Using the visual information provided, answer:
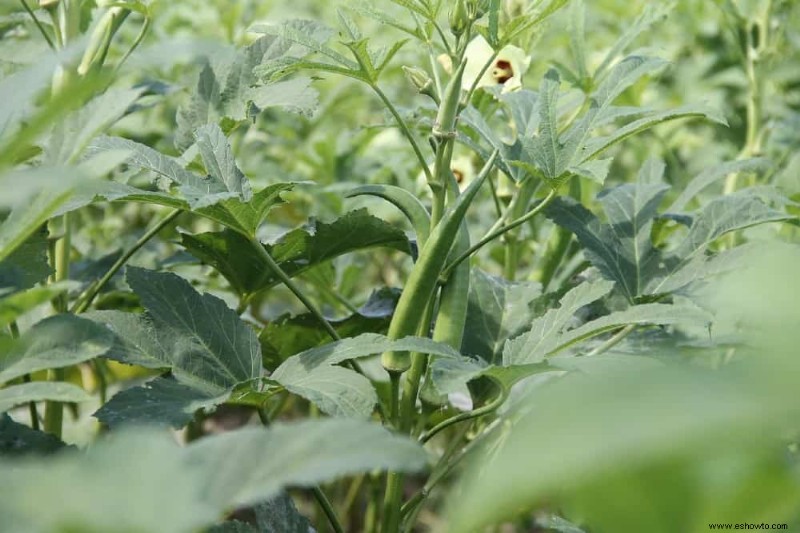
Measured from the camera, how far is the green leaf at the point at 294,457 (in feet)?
1.50

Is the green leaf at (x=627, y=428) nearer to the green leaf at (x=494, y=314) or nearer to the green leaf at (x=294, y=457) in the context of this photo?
the green leaf at (x=294, y=457)

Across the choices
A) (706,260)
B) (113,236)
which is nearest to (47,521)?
(706,260)

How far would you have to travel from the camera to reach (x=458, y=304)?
0.96 meters

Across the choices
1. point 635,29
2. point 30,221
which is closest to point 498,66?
point 635,29

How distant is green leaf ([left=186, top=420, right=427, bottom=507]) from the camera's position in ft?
1.50

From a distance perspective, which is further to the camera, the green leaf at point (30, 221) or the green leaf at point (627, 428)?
the green leaf at point (30, 221)

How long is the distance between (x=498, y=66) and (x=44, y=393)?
0.78 m

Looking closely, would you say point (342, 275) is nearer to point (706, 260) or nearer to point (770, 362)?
point (706, 260)

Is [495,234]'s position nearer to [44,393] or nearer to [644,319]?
[644,319]

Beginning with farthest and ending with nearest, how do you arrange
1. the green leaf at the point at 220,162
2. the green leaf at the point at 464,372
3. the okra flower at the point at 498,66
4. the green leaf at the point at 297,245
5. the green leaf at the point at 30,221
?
the okra flower at the point at 498,66
the green leaf at the point at 297,245
the green leaf at the point at 220,162
the green leaf at the point at 464,372
the green leaf at the point at 30,221

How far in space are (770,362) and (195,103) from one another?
0.95 m

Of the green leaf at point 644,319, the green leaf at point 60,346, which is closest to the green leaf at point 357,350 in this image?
the green leaf at point 644,319

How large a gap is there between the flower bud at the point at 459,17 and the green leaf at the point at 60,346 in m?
0.47

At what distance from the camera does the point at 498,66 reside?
3.97 ft
